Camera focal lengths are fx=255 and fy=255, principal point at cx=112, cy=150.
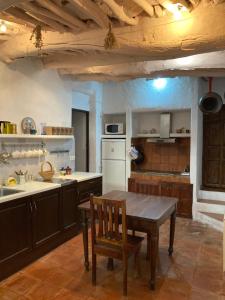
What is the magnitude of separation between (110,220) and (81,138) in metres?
3.49

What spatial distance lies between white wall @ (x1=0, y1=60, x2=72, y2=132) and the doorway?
3.38 feet

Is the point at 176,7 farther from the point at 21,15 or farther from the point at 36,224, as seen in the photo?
the point at 36,224

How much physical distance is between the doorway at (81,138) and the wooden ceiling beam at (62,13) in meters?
3.16

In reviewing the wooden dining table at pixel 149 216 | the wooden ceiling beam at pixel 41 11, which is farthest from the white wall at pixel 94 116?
the wooden ceiling beam at pixel 41 11

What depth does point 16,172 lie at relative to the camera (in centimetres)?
366

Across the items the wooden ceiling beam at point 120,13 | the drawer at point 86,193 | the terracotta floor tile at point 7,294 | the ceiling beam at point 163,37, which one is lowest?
the terracotta floor tile at point 7,294

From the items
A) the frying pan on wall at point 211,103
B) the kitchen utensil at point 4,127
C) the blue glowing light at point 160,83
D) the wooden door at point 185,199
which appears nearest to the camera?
the kitchen utensil at point 4,127

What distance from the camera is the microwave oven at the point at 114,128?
5.57 metres

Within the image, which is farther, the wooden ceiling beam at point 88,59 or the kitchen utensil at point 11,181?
the kitchen utensil at point 11,181

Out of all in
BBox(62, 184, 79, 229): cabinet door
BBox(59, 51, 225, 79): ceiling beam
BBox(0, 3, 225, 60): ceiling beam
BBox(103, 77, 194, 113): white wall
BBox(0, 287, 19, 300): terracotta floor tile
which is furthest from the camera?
BBox(103, 77, 194, 113): white wall

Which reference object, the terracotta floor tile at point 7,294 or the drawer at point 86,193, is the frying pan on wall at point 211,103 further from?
the terracotta floor tile at point 7,294

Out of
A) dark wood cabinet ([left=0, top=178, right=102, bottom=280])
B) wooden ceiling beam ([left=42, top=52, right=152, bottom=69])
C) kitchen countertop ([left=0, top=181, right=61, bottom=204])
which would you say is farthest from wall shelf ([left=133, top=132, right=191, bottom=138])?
kitchen countertop ([left=0, top=181, right=61, bottom=204])

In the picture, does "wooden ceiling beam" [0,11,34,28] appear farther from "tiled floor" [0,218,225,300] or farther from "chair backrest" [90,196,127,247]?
"tiled floor" [0,218,225,300]

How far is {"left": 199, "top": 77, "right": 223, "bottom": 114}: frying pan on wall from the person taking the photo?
473 cm
